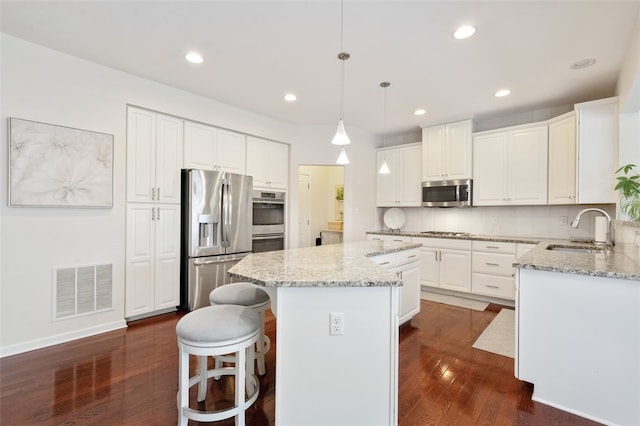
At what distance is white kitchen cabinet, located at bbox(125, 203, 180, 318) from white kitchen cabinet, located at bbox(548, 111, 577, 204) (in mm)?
4612

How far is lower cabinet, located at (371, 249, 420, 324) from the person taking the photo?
2.80 metres

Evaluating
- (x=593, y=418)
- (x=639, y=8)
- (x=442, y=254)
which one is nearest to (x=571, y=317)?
(x=593, y=418)

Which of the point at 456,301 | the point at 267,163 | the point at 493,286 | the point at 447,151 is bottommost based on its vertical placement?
the point at 456,301

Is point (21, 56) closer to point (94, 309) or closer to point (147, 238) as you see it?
point (147, 238)

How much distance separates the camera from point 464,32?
7.67ft

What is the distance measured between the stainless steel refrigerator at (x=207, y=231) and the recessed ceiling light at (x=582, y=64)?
377 centimetres

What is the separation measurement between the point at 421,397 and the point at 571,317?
1.04 meters

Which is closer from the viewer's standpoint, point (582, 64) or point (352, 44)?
point (352, 44)

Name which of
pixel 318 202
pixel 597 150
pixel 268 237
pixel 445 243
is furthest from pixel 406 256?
pixel 318 202

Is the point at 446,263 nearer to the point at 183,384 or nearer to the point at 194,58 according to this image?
the point at 183,384

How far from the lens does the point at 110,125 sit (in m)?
3.03

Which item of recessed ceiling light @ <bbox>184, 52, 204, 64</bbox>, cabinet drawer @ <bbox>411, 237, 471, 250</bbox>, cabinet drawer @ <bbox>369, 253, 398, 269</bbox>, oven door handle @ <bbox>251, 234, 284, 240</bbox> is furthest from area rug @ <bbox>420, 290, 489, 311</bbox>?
recessed ceiling light @ <bbox>184, 52, 204, 64</bbox>

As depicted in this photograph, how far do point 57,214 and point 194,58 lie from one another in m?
1.90

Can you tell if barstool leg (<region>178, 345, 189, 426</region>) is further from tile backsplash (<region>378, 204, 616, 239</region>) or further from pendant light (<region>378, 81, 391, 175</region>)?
tile backsplash (<region>378, 204, 616, 239</region>)
